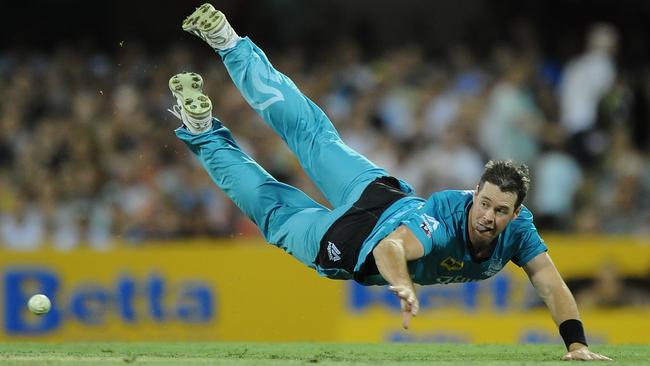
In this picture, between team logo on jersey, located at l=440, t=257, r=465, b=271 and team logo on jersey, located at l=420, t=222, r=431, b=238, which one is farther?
team logo on jersey, located at l=440, t=257, r=465, b=271

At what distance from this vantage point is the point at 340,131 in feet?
51.9

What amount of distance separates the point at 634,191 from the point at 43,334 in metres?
7.50

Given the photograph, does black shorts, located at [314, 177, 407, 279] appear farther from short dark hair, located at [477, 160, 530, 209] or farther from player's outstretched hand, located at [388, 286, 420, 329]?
player's outstretched hand, located at [388, 286, 420, 329]

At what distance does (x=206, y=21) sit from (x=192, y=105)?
31.5 inches

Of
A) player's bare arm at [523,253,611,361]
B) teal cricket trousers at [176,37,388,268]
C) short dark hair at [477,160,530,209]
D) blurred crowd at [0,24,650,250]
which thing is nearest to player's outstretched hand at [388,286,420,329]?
short dark hair at [477,160,530,209]

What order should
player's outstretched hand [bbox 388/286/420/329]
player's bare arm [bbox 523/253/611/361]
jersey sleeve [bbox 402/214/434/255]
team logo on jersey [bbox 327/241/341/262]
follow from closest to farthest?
Answer: player's outstretched hand [bbox 388/286/420/329]
jersey sleeve [bbox 402/214/434/255]
player's bare arm [bbox 523/253/611/361]
team logo on jersey [bbox 327/241/341/262]

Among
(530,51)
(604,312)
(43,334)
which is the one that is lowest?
(43,334)

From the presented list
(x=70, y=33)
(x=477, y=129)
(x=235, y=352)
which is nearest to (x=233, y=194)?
(x=235, y=352)

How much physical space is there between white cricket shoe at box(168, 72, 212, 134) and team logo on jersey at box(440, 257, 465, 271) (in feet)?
8.92

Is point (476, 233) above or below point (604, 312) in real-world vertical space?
below

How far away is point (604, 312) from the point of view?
13789mm

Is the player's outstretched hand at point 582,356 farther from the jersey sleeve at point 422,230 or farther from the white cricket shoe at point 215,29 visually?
the white cricket shoe at point 215,29

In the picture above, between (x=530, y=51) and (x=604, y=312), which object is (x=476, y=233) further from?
(x=530, y=51)

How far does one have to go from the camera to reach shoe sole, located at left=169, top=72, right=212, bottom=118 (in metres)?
10.1
